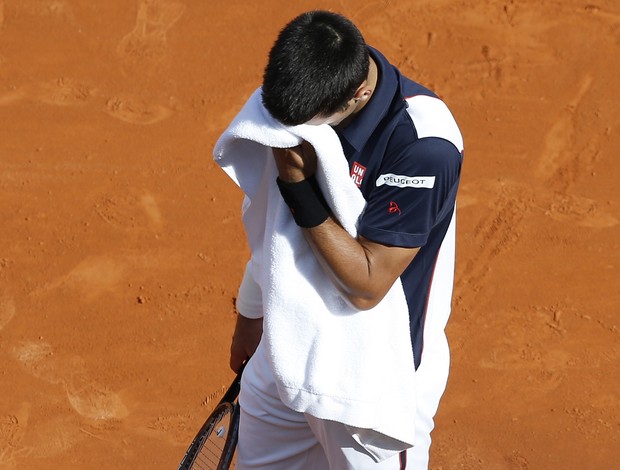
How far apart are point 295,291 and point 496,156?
13.3ft

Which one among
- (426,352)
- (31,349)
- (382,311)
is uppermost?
(382,311)

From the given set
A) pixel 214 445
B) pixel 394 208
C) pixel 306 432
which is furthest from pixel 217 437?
pixel 394 208

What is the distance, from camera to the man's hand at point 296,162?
114 inches

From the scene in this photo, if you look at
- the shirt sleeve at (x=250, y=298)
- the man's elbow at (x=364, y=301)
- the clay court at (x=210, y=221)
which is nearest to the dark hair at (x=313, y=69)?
the man's elbow at (x=364, y=301)

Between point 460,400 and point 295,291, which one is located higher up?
point 295,291

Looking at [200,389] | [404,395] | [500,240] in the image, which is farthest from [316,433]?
[500,240]

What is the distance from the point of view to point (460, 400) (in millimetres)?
5520

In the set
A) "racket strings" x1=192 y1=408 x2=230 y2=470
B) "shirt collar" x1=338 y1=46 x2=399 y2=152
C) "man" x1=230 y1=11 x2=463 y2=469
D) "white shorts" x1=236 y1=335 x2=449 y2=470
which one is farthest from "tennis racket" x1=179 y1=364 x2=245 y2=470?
"shirt collar" x1=338 y1=46 x2=399 y2=152

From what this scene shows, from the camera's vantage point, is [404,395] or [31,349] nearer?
[404,395]

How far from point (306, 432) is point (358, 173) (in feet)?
3.80

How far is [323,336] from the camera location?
3145mm

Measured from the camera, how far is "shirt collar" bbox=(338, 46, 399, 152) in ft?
10.3

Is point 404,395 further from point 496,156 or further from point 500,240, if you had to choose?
point 496,156

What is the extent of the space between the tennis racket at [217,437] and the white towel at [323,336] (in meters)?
1.06
